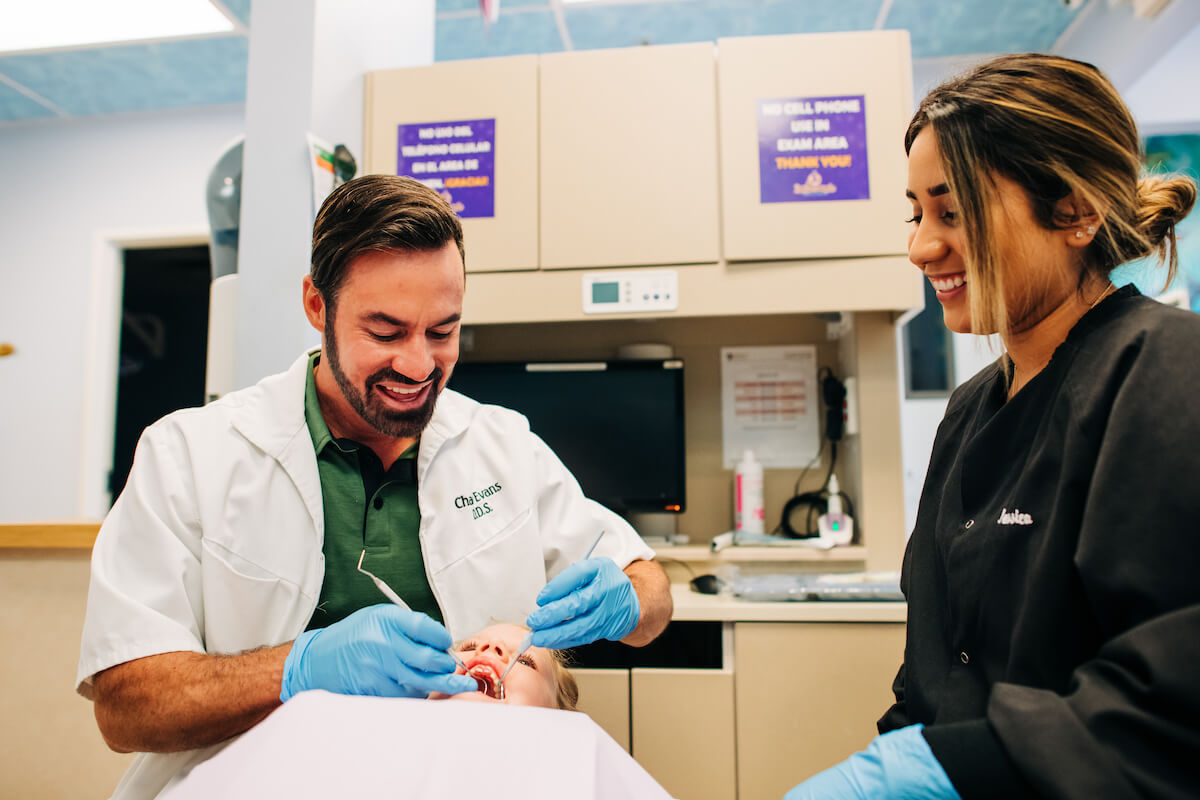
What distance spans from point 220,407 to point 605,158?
1.13 metres

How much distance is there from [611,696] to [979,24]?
114 inches

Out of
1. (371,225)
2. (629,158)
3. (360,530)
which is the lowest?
(360,530)

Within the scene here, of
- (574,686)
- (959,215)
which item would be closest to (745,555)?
(574,686)

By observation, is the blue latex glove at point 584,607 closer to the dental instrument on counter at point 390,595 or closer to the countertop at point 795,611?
the dental instrument on counter at point 390,595

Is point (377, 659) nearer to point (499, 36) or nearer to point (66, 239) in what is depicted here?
point (499, 36)

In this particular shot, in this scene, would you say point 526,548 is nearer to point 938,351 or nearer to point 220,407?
point 220,407

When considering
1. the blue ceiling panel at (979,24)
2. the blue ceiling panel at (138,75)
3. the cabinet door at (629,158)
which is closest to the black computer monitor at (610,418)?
the cabinet door at (629,158)

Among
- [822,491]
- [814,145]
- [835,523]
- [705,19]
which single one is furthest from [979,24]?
[835,523]

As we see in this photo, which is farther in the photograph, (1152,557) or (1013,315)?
(1013,315)

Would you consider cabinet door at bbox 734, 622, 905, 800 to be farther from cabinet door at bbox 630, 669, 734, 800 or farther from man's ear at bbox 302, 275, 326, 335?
man's ear at bbox 302, 275, 326, 335

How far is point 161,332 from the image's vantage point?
3.64 metres

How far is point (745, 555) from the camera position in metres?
1.90

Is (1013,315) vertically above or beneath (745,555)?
above

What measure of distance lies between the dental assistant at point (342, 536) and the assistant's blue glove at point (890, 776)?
40 cm
